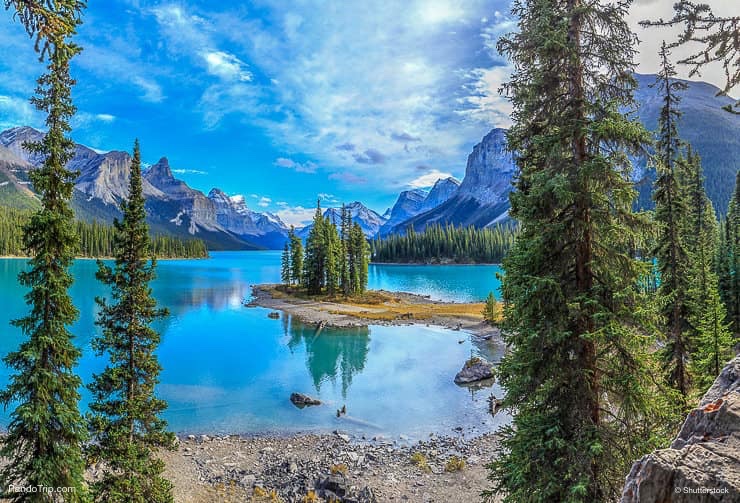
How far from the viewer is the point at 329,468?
18.8 m

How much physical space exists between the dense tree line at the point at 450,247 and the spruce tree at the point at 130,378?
165215 millimetres

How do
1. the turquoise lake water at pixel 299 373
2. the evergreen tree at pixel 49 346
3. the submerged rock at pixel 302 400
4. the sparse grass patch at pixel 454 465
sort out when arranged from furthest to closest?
the submerged rock at pixel 302 400, the turquoise lake water at pixel 299 373, the sparse grass patch at pixel 454 465, the evergreen tree at pixel 49 346

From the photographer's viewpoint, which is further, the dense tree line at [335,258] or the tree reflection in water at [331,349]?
the dense tree line at [335,258]

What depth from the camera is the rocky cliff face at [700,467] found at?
13.9ft

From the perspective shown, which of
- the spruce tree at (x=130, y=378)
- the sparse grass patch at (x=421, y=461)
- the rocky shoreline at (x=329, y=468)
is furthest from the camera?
the sparse grass patch at (x=421, y=461)

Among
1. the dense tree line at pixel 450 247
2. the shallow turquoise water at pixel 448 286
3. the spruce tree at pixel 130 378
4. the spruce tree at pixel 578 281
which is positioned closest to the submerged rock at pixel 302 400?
the spruce tree at pixel 130 378

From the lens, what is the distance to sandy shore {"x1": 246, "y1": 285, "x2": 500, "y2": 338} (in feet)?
181

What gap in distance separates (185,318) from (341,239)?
32.4 metres

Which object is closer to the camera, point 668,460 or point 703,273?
point 668,460

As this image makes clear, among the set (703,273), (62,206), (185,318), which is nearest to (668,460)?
(62,206)

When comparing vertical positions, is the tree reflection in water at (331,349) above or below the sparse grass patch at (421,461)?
below

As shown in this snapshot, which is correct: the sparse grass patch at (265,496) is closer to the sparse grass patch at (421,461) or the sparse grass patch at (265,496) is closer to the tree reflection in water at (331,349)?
the sparse grass patch at (421,461)

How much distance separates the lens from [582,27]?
31.1 feet

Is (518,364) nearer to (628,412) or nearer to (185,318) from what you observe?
(628,412)
